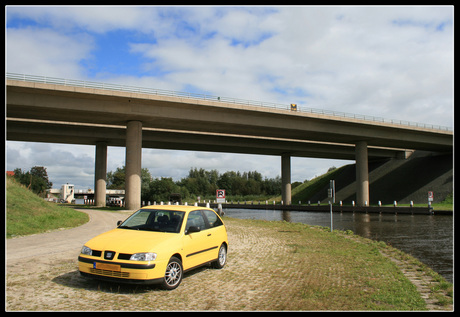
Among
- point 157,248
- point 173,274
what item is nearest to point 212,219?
point 173,274

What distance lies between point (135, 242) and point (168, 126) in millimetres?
34462

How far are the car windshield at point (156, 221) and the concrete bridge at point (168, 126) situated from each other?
26364 mm

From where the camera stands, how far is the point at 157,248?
6719 millimetres

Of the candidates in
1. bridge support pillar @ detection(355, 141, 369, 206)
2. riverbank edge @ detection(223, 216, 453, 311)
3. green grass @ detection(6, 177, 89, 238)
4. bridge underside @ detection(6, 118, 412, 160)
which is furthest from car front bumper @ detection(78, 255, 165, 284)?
bridge support pillar @ detection(355, 141, 369, 206)

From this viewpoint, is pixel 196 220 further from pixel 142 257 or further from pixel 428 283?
pixel 428 283

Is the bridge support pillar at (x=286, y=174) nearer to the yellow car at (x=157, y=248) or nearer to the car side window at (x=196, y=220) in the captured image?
the yellow car at (x=157, y=248)

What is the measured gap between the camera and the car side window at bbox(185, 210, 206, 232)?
26.5 ft

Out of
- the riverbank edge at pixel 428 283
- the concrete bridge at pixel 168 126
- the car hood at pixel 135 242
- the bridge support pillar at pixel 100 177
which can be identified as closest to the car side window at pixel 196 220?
the car hood at pixel 135 242

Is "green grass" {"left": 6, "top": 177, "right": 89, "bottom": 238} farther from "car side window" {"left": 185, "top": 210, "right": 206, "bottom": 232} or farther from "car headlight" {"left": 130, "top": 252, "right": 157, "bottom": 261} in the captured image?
"car headlight" {"left": 130, "top": 252, "right": 157, "bottom": 261}

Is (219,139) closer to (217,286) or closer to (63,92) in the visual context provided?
(63,92)

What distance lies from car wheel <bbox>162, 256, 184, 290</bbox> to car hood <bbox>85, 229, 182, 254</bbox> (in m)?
0.29

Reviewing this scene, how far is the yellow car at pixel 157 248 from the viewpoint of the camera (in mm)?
6480
